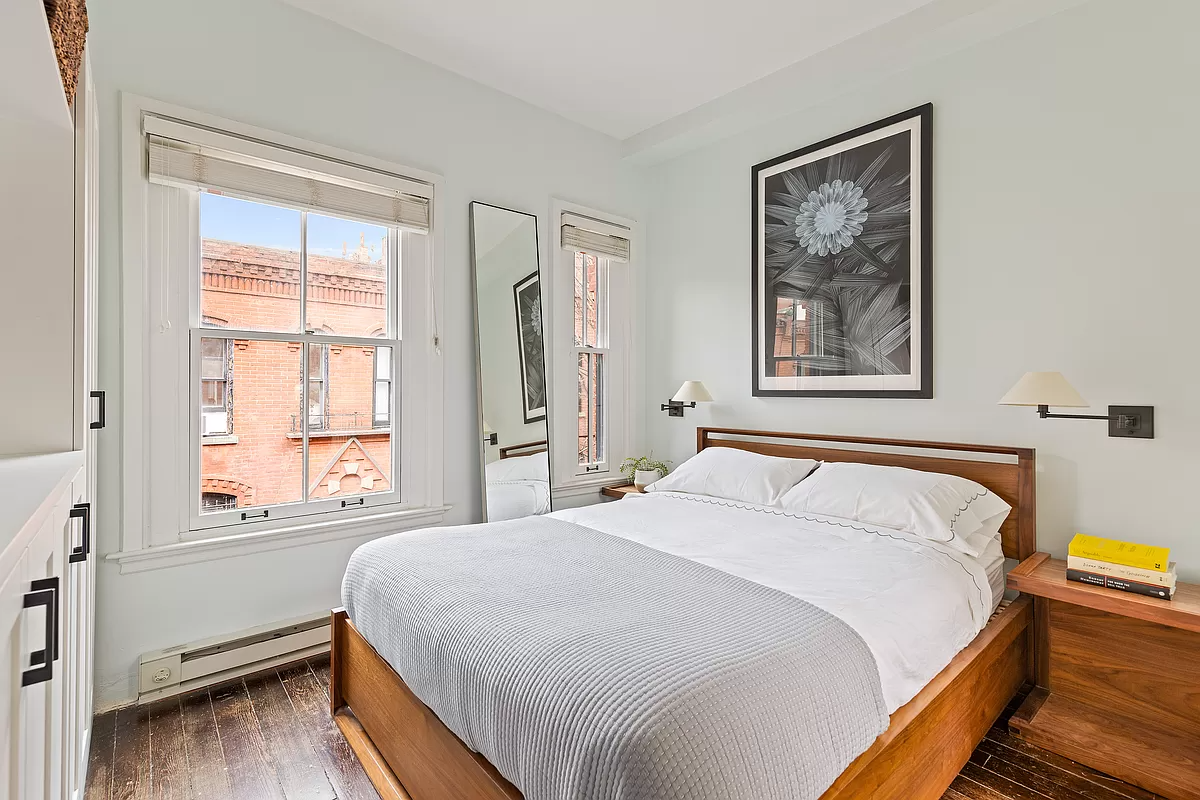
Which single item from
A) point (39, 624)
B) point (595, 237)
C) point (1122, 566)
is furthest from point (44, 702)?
point (595, 237)

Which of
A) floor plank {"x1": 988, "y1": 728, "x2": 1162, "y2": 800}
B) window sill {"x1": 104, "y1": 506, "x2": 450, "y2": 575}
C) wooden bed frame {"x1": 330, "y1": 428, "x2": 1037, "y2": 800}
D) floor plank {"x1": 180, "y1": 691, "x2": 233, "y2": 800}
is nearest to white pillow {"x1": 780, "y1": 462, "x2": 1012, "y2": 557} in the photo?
wooden bed frame {"x1": 330, "y1": 428, "x2": 1037, "y2": 800}

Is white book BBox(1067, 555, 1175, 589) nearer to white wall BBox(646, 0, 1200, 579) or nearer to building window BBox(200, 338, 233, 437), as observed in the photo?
white wall BBox(646, 0, 1200, 579)

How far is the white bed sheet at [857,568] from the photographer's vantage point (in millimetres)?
1528

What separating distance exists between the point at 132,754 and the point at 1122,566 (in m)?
3.29

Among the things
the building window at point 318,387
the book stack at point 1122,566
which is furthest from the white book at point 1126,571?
the building window at point 318,387

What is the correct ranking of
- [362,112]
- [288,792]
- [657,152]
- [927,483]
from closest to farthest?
[288,792] < [927,483] < [362,112] < [657,152]

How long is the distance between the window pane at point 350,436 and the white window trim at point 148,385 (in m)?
0.11

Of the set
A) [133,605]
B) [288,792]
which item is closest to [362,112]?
[133,605]

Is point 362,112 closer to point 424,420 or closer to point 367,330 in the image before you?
point 367,330

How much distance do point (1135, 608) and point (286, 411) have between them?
3.22 m

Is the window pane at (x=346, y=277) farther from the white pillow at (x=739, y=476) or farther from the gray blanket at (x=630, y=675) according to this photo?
the white pillow at (x=739, y=476)

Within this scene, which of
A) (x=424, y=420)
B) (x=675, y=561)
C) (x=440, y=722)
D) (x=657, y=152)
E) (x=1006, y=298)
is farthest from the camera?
(x=657, y=152)

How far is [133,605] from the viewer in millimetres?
2252

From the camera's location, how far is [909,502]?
2268mm
